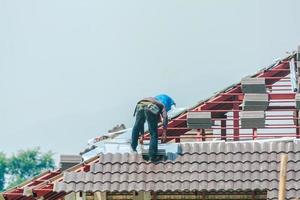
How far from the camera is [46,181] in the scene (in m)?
36.0

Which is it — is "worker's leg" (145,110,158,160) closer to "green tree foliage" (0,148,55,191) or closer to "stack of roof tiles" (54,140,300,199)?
"stack of roof tiles" (54,140,300,199)

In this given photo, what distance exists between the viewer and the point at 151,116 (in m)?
34.8

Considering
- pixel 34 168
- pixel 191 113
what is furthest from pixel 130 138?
pixel 34 168

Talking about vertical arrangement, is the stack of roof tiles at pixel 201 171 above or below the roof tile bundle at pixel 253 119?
below

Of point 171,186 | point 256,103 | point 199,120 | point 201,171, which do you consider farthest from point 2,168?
point 171,186

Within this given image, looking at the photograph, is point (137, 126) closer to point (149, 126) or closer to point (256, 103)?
point (149, 126)

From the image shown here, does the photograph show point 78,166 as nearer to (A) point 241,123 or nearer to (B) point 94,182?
(B) point 94,182

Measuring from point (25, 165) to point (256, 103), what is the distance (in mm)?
110862

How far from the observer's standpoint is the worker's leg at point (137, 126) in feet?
115

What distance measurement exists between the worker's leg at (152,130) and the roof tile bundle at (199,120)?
1.92 m

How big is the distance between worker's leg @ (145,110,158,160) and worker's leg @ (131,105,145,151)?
0.70ft

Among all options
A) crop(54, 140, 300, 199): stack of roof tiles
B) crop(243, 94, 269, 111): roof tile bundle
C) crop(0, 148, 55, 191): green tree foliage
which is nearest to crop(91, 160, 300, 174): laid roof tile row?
crop(54, 140, 300, 199): stack of roof tiles

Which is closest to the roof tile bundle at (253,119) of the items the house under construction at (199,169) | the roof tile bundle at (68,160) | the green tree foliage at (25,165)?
the house under construction at (199,169)

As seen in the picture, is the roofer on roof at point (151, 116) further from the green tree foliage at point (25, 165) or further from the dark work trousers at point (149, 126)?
the green tree foliage at point (25, 165)
